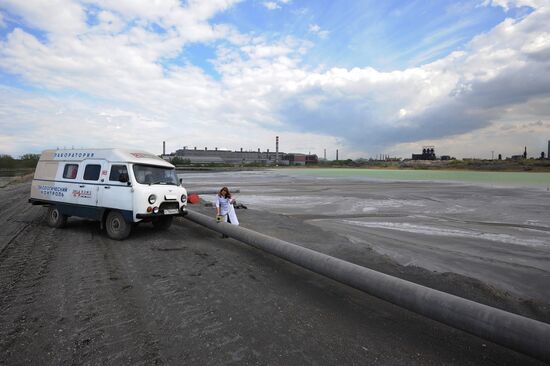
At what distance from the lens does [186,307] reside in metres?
4.71

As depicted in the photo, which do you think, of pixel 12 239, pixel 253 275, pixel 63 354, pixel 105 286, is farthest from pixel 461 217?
pixel 12 239

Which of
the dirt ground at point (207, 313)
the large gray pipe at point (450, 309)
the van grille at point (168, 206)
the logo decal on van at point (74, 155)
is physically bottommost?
the dirt ground at point (207, 313)

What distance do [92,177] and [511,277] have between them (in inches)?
420

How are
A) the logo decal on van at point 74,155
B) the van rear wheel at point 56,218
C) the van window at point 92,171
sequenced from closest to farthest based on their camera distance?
the van window at point 92,171 → the logo decal on van at point 74,155 → the van rear wheel at point 56,218

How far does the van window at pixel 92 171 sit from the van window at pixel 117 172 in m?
0.61

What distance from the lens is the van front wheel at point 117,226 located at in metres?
8.52

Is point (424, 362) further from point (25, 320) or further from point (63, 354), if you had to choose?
point (25, 320)

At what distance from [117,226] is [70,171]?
8.98 ft

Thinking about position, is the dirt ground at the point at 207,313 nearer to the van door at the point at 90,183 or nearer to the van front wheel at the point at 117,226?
the van front wheel at the point at 117,226

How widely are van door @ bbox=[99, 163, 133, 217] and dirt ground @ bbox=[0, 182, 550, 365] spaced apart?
113 cm

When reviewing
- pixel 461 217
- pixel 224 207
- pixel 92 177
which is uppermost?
pixel 92 177

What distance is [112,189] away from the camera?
8750mm

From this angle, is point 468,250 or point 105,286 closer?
point 105,286

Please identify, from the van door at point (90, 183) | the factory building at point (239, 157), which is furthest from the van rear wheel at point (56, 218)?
the factory building at point (239, 157)
